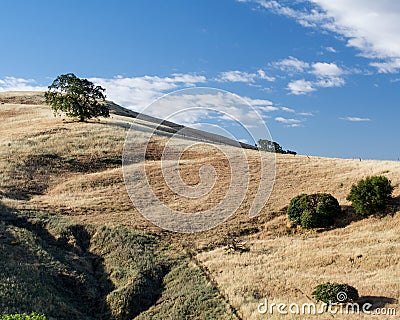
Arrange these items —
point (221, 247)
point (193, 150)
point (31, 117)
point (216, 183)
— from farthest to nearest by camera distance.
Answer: point (31, 117) → point (193, 150) → point (216, 183) → point (221, 247)

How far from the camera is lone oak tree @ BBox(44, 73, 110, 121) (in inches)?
2889

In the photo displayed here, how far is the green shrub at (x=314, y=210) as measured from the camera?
37469mm

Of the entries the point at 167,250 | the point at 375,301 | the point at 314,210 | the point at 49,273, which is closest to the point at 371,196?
the point at 314,210

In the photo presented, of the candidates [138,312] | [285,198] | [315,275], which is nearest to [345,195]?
[285,198]

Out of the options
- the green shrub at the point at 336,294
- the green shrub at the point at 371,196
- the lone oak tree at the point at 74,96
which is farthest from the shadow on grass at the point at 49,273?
the lone oak tree at the point at 74,96

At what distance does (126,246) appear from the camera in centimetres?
3344

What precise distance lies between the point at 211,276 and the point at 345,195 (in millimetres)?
18526

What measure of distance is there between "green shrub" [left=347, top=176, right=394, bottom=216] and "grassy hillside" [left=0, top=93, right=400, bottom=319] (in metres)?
0.89

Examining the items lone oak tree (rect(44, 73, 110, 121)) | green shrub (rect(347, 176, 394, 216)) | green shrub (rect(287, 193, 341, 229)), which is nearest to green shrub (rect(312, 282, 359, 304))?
green shrub (rect(287, 193, 341, 229))

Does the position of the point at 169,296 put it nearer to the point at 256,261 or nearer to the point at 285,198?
the point at 256,261

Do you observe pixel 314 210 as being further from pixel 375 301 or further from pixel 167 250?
pixel 375 301

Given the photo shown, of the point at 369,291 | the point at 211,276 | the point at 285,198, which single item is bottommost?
the point at 211,276

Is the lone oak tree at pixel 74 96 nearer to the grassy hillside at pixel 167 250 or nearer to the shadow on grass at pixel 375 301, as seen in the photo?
the grassy hillside at pixel 167 250

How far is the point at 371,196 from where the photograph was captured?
37.2m
